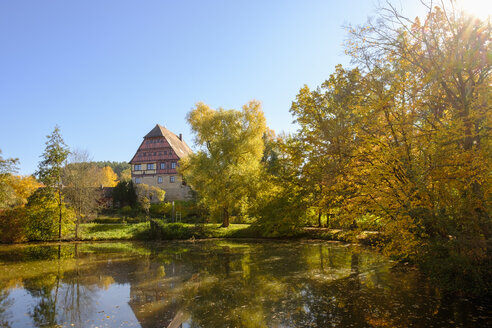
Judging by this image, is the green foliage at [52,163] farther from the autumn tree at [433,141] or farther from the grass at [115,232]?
the autumn tree at [433,141]

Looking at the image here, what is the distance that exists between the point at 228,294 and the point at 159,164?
38955mm

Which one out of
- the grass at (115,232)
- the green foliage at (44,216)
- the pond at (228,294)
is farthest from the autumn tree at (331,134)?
the green foliage at (44,216)

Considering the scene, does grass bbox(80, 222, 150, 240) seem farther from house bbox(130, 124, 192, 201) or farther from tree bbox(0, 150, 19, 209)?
house bbox(130, 124, 192, 201)

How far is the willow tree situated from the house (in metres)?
15.0

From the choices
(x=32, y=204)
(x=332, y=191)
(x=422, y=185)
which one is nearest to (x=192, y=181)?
(x=32, y=204)

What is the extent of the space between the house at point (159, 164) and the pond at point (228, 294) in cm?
2889

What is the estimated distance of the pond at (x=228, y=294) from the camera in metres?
7.07

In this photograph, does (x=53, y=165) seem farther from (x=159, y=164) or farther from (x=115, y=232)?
(x=159, y=164)

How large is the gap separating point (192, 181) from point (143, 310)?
2001 cm

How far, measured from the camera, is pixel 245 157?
2856 cm

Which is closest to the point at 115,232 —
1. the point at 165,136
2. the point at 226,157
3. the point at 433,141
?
the point at 226,157

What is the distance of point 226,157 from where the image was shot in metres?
28.1

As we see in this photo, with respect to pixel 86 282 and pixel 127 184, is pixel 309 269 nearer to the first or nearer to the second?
pixel 86 282

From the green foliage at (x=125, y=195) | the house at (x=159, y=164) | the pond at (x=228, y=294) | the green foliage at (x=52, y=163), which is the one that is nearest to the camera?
the pond at (x=228, y=294)
